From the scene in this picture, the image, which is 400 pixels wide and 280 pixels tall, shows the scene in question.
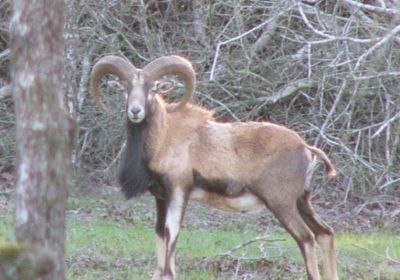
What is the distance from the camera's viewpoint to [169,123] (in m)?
12.3

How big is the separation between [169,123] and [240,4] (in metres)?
5.66

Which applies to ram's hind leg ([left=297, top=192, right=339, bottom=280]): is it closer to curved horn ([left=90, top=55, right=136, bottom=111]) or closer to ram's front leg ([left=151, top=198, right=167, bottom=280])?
ram's front leg ([left=151, top=198, right=167, bottom=280])

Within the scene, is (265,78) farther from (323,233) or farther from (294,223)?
(294,223)

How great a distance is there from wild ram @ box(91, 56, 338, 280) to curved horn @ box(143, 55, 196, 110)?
9 cm

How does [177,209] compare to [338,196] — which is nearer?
[177,209]

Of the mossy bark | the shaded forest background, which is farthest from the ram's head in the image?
the mossy bark

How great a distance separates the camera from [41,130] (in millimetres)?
6711

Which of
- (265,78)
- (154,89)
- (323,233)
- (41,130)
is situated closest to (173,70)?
(154,89)

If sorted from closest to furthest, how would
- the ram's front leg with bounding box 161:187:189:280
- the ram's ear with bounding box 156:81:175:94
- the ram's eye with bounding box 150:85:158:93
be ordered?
the ram's front leg with bounding box 161:187:189:280
the ram's eye with bounding box 150:85:158:93
the ram's ear with bounding box 156:81:175:94

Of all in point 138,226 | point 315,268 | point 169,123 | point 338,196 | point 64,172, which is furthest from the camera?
point 338,196

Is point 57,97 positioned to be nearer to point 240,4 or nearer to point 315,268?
point 315,268

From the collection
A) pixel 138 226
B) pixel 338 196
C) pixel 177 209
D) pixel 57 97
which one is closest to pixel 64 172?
pixel 57 97

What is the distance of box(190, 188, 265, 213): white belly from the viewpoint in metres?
11.9

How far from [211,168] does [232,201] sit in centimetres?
41
